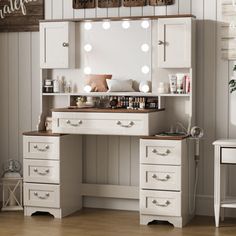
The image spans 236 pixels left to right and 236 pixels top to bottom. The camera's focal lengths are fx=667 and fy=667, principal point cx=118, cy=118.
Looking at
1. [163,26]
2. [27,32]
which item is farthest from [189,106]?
[27,32]

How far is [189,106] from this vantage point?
5539mm

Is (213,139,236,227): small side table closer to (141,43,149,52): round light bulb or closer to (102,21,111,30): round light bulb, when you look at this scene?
(141,43,149,52): round light bulb

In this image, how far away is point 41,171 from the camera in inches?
218

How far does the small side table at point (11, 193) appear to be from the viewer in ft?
19.2

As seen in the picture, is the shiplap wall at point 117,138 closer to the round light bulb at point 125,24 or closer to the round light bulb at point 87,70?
the round light bulb at point 125,24

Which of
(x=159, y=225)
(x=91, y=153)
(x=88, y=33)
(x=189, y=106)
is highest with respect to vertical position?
(x=88, y=33)

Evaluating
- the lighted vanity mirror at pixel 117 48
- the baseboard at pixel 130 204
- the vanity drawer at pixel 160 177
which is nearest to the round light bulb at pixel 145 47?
the lighted vanity mirror at pixel 117 48

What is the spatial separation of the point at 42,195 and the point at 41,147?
0.40m

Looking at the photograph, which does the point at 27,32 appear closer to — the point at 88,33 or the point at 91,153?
the point at 88,33

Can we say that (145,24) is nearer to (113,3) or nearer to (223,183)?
(113,3)

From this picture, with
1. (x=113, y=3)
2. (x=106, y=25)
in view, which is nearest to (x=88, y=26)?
(x=106, y=25)

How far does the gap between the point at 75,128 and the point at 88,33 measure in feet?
2.94

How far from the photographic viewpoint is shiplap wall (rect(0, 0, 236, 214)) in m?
5.56

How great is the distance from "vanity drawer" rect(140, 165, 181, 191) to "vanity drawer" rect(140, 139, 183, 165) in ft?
0.16
